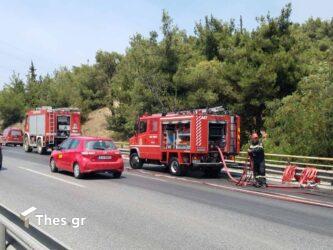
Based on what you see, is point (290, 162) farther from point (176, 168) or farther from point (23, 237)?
point (23, 237)

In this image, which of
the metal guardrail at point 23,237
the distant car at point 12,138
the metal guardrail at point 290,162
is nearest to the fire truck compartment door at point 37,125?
the distant car at point 12,138

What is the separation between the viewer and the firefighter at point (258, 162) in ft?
54.6

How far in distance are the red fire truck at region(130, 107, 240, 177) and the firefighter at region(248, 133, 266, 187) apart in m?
2.97

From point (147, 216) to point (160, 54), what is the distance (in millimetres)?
27244

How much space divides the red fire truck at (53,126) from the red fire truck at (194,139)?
1328cm

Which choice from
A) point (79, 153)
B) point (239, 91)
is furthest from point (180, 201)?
point (239, 91)

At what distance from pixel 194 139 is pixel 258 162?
135 inches

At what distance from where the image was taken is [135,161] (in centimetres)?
2375

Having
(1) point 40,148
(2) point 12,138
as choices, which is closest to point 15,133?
(2) point 12,138

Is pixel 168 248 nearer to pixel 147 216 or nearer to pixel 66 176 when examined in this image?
pixel 147 216

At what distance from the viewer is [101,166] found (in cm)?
1758

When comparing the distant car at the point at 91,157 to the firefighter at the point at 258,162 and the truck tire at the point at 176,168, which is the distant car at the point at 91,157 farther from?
the firefighter at the point at 258,162

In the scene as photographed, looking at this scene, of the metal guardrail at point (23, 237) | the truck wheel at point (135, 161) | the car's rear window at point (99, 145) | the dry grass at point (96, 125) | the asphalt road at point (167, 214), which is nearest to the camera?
the metal guardrail at point (23, 237)

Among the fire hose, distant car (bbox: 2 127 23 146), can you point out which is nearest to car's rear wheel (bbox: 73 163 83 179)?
the fire hose
